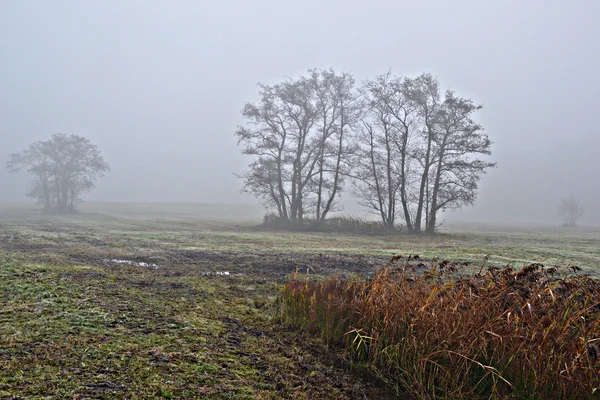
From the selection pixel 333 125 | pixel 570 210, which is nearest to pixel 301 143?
pixel 333 125

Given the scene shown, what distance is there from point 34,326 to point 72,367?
1210 millimetres

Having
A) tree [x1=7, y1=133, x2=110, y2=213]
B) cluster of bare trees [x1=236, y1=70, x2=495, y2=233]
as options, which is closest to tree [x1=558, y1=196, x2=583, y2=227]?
cluster of bare trees [x1=236, y1=70, x2=495, y2=233]

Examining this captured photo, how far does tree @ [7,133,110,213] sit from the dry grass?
48648mm

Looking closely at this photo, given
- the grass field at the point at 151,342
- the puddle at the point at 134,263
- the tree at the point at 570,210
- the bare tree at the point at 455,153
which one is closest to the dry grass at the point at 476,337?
the grass field at the point at 151,342

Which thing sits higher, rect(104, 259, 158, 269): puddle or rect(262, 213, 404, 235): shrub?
rect(262, 213, 404, 235): shrub

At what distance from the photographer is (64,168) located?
46.8m

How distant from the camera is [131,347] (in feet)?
11.8

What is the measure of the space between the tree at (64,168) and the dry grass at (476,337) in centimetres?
4865

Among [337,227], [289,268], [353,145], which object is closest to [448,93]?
[353,145]

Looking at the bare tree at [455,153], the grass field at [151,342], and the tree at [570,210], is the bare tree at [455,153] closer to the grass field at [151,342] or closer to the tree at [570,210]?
the grass field at [151,342]

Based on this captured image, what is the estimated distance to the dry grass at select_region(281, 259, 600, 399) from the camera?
3.23 meters

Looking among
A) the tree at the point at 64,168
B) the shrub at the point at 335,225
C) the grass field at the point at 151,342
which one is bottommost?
the grass field at the point at 151,342

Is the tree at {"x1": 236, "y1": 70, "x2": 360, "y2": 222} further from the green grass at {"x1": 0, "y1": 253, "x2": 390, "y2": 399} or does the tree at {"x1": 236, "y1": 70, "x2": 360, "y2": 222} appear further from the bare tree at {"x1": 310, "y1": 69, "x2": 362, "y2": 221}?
the green grass at {"x1": 0, "y1": 253, "x2": 390, "y2": 399}

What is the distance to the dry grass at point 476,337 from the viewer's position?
127 inches
